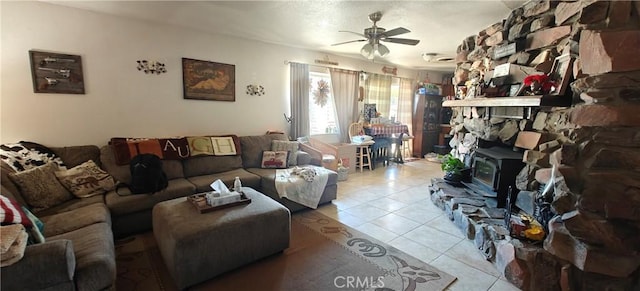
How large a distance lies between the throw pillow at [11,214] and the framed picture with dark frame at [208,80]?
2.38 metres

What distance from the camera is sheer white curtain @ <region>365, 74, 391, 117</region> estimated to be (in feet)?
19.6

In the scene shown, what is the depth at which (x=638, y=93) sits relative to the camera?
1.50 m

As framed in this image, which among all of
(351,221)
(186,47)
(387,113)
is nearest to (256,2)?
(186,47)

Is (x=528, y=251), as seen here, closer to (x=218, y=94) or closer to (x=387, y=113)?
(x=218, y=94)

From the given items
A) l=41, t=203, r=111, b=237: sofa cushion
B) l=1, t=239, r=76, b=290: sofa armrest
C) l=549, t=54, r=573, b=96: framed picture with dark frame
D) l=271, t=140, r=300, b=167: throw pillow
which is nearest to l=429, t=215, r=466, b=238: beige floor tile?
l=549, t=54, r=573, b=96: framed picture with dark frame

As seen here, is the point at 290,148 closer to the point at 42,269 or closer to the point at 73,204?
the point at 73,204

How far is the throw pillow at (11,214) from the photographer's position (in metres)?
1.40

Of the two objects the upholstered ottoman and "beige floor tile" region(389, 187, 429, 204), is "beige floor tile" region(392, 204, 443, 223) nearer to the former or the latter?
"beige floor tile" region(389, 187, 429, 204)

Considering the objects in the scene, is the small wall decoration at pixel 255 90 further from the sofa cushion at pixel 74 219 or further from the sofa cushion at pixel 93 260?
the sofa cushion at pixel 93 260

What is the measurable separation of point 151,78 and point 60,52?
0.85 meters

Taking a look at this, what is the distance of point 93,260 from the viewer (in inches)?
59.6

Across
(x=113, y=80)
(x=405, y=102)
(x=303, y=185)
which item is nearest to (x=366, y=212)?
(x=303, y=185)

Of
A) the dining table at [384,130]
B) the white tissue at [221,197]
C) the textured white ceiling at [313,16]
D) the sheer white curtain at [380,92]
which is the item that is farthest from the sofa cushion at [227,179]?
the sheer white curtain at [380,92]

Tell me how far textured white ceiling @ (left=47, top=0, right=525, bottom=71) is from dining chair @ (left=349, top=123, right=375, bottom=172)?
2.03 meters
